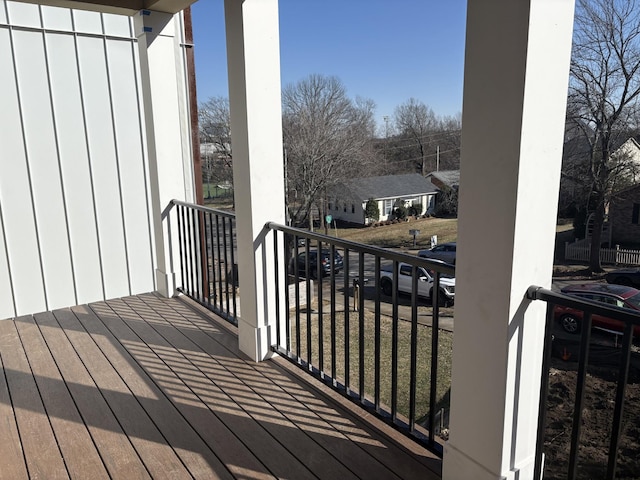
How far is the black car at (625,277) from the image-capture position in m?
9.78

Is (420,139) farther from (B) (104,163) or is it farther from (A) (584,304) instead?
(A) (584,304)

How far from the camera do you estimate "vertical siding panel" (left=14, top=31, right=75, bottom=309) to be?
3414mm

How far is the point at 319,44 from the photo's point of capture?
31.6m

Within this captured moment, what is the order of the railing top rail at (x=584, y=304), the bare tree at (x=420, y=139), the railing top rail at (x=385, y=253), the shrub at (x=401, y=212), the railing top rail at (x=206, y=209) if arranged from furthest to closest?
the shrub at (x=401, y=212) < the bare tree at (x=420, y=139) < the railing top rail at (x=206, y=209) < the railing top rail at (x=385, y=253) < the railing top rail at (x=584, y=304)

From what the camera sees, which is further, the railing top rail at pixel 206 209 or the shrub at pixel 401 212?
the shrub at pixel 401 212

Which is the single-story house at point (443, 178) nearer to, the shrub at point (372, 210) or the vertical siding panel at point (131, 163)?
the shrub at point (372, 210)

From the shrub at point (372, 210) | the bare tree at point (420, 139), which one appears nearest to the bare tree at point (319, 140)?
the shrub at point (372, 210)

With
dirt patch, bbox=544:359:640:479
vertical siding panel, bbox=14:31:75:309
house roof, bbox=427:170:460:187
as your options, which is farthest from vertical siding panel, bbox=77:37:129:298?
house roof, bbox=427:170:460:187

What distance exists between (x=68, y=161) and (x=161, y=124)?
82 cm

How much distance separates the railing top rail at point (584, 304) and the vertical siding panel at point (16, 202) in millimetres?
3709

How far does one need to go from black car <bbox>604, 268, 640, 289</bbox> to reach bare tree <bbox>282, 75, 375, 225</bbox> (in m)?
12.3

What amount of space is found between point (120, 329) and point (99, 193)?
1275mm

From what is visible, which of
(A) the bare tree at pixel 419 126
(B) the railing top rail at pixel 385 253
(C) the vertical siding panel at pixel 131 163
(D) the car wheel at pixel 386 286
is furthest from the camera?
(A) the bare tree at pixel 419 126

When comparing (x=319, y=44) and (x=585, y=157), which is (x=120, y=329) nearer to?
(x=585, y=157)
